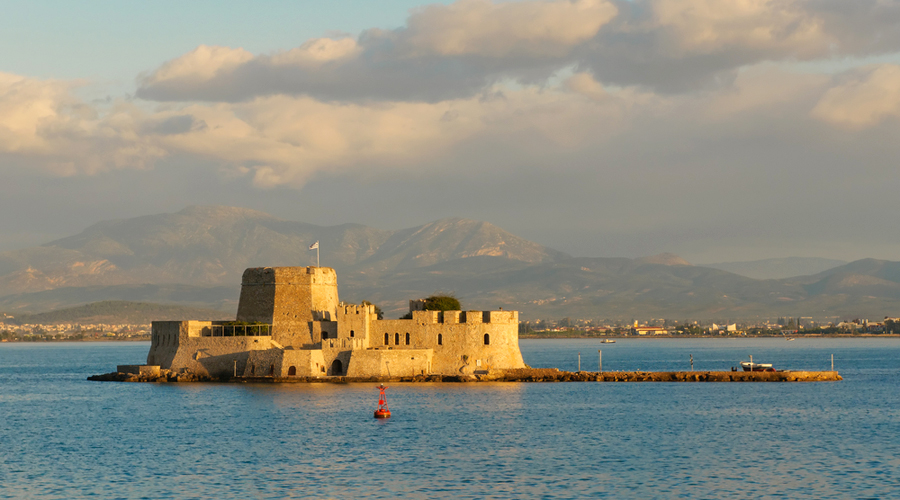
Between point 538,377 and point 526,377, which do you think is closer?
point 526,377

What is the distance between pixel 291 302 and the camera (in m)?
80.8

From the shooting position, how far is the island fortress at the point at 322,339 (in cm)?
→ 7631

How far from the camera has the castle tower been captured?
3162 inches

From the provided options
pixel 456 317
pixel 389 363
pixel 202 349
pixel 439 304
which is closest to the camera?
pixel 389 363

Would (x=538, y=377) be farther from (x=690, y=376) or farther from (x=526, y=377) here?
(x=690, y=376)

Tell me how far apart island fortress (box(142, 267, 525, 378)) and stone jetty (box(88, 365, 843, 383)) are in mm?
421

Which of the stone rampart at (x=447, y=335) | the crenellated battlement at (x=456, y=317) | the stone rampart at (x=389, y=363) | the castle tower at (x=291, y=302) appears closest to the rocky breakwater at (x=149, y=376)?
the castle tower at (x=291, y=302)

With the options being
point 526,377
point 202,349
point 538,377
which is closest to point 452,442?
point 526,377

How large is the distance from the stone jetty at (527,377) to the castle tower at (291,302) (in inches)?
197

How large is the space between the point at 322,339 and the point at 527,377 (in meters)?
15.4

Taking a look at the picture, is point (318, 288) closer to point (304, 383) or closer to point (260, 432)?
point (304, 383)

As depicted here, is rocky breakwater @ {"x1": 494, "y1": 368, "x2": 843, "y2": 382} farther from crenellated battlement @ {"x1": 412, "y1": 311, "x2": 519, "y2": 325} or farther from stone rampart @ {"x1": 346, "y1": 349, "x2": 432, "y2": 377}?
stone rampart @ {"x1": 346, "y1": 349, "x2": 432, "y2": 377}

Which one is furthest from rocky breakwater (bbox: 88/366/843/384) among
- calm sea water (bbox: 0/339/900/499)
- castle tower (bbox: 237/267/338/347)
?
castle tower (bbox: 237/267/338/347)

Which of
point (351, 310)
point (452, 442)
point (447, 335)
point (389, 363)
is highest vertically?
point (351, 310)
